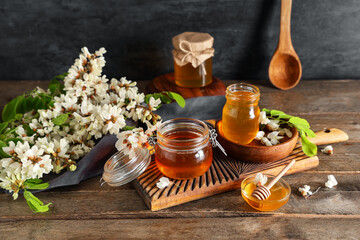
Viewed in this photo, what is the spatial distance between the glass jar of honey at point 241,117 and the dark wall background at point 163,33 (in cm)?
62

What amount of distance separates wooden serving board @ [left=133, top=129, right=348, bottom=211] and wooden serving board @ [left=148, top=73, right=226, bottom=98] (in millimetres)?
370

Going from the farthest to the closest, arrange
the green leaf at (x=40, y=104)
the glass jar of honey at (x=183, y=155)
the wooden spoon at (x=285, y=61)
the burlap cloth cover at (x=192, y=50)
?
Result: 1. the wooden spoon at (x=285, y=61)
2. the burlap cloth cover at (x=192, y=50)
3. the green leaf at (x=40, y=104)
4. the glass jar of honey at (x=183, y=155)

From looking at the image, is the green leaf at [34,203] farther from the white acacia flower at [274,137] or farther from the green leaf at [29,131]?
the white acacia flower at [274,137]

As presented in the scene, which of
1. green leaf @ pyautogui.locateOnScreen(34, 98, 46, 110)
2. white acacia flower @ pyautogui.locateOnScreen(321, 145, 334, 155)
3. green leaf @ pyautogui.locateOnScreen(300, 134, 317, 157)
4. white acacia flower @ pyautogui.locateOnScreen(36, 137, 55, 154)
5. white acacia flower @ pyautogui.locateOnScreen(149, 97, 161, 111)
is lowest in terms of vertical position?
white acacia flower @ pyautogui.locateOnScreen(321, 145, 334, 155)

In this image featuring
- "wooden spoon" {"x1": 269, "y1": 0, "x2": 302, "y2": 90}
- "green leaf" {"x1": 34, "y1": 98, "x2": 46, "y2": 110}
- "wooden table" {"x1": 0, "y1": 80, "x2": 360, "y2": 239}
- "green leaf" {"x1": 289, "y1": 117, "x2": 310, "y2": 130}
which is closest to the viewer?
"wooden table" {"x1": 0, "y1": 80, "x2": 360, "y2": 239}

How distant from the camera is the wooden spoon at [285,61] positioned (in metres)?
1.53

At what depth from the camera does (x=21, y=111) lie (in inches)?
47.6

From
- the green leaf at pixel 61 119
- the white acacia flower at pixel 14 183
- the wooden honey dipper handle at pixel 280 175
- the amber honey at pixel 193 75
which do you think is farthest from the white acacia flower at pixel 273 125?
the white acacia flower at pixel 14 183

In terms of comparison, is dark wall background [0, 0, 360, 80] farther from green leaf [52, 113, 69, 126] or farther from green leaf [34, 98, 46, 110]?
green leaf [52, 113, 69, 126]

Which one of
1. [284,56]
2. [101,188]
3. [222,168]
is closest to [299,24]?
[284,56]

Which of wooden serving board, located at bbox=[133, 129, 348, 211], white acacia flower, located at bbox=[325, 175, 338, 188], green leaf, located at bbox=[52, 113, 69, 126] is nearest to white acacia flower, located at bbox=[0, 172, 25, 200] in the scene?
green leaf, located at bbox=[52, 113, 69, 126]

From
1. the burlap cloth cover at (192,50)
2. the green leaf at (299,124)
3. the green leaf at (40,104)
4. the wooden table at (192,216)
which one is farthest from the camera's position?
the burlap cloth cover at (192,50)

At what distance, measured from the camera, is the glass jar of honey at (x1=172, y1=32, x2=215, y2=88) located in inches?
56.0

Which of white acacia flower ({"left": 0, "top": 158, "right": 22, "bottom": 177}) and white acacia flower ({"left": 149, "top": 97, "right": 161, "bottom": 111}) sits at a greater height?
white acacia flower ({"left": 149, "top": 97, "right": 161, "bottom": 111})
